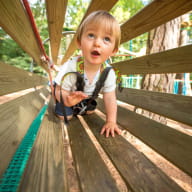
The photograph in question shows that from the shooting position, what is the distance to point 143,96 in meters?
1.63

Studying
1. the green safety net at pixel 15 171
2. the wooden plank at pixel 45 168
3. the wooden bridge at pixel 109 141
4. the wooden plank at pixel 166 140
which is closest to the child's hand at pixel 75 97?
the wooden bridge at pixel 109 141

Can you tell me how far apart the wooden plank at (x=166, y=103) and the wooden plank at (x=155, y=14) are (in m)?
0.63

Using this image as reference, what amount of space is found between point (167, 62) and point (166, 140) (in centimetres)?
63

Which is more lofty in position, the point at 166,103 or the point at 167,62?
the point at 167,62

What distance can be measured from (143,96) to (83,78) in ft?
2.14

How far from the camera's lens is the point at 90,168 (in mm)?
794

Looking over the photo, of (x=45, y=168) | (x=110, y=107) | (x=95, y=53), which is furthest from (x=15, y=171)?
(x=95, y=53)

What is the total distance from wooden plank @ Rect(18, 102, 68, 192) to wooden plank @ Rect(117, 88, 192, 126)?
2.77 ft

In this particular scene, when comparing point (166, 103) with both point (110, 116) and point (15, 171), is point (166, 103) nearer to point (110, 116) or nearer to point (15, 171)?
point (110, 116)

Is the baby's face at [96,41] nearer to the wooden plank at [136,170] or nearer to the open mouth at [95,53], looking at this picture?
the open mouth at [95,53]

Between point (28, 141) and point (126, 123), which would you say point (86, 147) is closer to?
point (126, 123)

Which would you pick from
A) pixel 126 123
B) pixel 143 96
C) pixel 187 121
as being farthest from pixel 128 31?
pixel 187 121

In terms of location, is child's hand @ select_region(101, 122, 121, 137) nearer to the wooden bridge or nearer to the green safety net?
the wooden bridge

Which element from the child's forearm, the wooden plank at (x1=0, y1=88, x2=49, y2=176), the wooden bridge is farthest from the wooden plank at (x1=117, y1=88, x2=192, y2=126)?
the wooden plank at (x1=0, y1=88, x2=49, y2=176)
